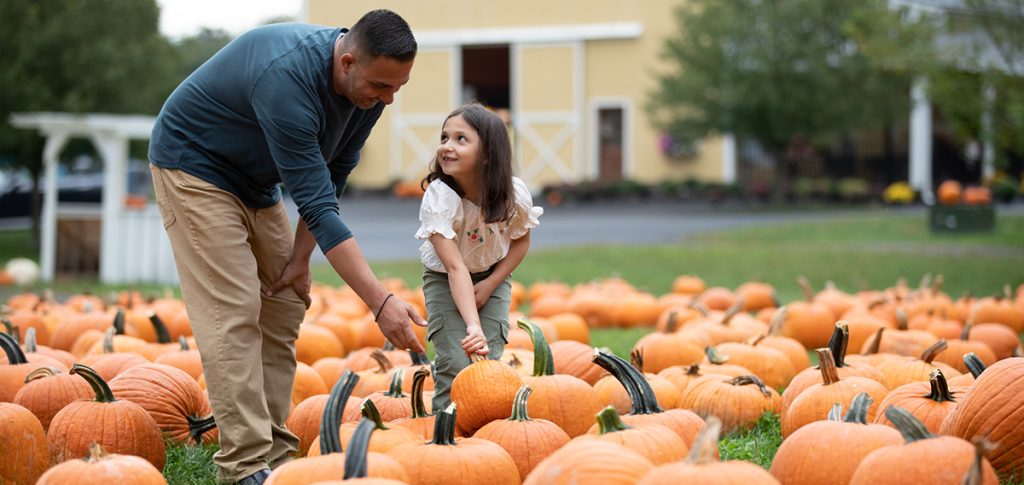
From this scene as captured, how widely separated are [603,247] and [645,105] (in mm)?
13595

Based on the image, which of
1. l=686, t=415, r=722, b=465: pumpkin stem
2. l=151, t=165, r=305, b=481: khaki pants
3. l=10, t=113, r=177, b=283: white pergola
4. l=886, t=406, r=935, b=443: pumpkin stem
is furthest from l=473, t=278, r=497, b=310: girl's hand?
l=10, t=113, r=177, b=283: white pergola

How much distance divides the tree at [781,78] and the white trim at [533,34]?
4875mm

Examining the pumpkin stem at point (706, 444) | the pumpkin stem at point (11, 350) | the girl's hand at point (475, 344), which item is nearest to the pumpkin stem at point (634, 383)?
the girl's hand at point (475, 344)

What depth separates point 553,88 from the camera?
33.2 meters

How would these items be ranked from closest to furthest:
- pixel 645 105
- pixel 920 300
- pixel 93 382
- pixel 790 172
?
1. pixel 93 382
2. pixel 920 300
3. pixel 645 105
4. pixel 790 172

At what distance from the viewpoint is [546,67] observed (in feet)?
109

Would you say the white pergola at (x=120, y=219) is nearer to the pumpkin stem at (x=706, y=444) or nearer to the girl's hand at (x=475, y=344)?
the girl's hand at (x=475, y=344)

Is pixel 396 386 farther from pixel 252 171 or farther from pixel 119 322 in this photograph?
pixel 119 322

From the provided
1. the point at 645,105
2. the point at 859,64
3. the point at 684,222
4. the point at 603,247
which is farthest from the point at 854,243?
the point at 645,105

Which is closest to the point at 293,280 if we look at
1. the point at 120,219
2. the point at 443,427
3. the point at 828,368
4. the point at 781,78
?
the point at 443,427

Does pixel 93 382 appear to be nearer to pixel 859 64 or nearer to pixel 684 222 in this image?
pixel 684 222

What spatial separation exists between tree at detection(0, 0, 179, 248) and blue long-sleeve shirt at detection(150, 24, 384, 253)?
15065 mm

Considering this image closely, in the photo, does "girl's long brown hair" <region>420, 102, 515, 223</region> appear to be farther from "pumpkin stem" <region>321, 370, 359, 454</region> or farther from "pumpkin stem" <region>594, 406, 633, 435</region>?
"pumpkin stem" <region>321, 370, 359, 454</region>

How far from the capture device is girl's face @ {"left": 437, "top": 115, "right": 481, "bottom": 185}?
4324 millimetres
